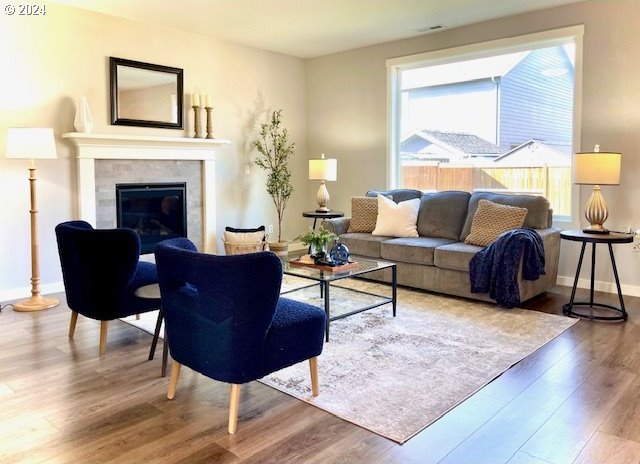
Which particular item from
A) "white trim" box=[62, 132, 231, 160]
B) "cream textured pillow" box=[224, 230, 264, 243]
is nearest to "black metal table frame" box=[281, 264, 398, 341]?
"cream textured pillow" box=[224, 230, 264, 243]

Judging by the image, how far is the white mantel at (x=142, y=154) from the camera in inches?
190

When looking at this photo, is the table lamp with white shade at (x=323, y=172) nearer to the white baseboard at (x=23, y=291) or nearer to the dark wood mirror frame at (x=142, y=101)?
the dark wood mirror frame at (x=142, y=101)

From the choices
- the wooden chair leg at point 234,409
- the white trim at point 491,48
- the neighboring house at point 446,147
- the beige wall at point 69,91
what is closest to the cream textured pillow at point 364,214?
the neighboring house at point 446,147

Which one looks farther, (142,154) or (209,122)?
(209,122)

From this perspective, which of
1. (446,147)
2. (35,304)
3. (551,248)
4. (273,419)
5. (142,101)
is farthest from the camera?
(446,147)

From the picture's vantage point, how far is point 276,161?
22.0ft

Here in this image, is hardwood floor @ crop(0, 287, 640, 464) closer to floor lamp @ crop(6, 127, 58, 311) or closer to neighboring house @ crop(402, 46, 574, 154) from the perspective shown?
floor lamp @ crop(6, 127, 58, 311)

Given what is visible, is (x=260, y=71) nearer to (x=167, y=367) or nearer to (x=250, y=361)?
(x=167, y=367)

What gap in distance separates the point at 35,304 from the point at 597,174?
465 centimetres

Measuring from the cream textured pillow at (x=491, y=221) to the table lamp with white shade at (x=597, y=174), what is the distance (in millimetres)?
522

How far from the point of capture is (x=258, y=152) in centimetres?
655

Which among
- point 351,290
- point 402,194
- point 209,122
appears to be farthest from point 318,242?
point 209,122

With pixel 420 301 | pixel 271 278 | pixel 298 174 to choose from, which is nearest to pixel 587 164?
pixel 420 301

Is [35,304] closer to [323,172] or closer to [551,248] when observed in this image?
[323,172]
